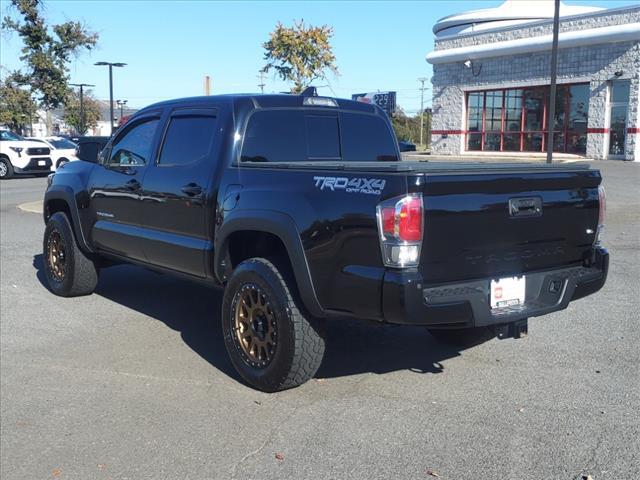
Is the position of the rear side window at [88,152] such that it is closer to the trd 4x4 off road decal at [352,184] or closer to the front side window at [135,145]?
the front side window at [135,145]

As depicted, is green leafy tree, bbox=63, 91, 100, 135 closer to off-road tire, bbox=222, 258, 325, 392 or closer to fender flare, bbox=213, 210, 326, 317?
fender flare, bbox=213, 210, 326, 317

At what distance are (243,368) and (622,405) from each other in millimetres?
2419

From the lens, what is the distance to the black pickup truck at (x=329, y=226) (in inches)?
148

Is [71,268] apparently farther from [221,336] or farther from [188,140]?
[188,140]

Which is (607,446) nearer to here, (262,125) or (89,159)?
(262,125)

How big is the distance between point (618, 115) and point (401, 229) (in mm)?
28384

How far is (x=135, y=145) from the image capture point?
610cm

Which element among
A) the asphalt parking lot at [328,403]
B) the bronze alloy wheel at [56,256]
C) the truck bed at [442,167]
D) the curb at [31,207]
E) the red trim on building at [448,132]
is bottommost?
the asphalt parking lot at [328,403]

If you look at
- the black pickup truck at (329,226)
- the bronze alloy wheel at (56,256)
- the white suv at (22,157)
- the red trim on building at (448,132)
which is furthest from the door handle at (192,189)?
the red trim on building at (448,132)

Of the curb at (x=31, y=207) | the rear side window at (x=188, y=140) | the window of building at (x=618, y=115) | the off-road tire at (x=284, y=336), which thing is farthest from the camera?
the window of building at (x=618, y=115)

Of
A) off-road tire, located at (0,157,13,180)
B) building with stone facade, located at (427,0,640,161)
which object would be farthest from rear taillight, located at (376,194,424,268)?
building with stone facade, located at (427,0,640,161)

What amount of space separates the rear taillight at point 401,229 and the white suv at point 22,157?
25006 mm

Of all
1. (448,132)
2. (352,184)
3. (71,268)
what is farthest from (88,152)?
(448,132)

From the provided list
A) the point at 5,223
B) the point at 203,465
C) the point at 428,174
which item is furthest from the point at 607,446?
the point at 5,223
